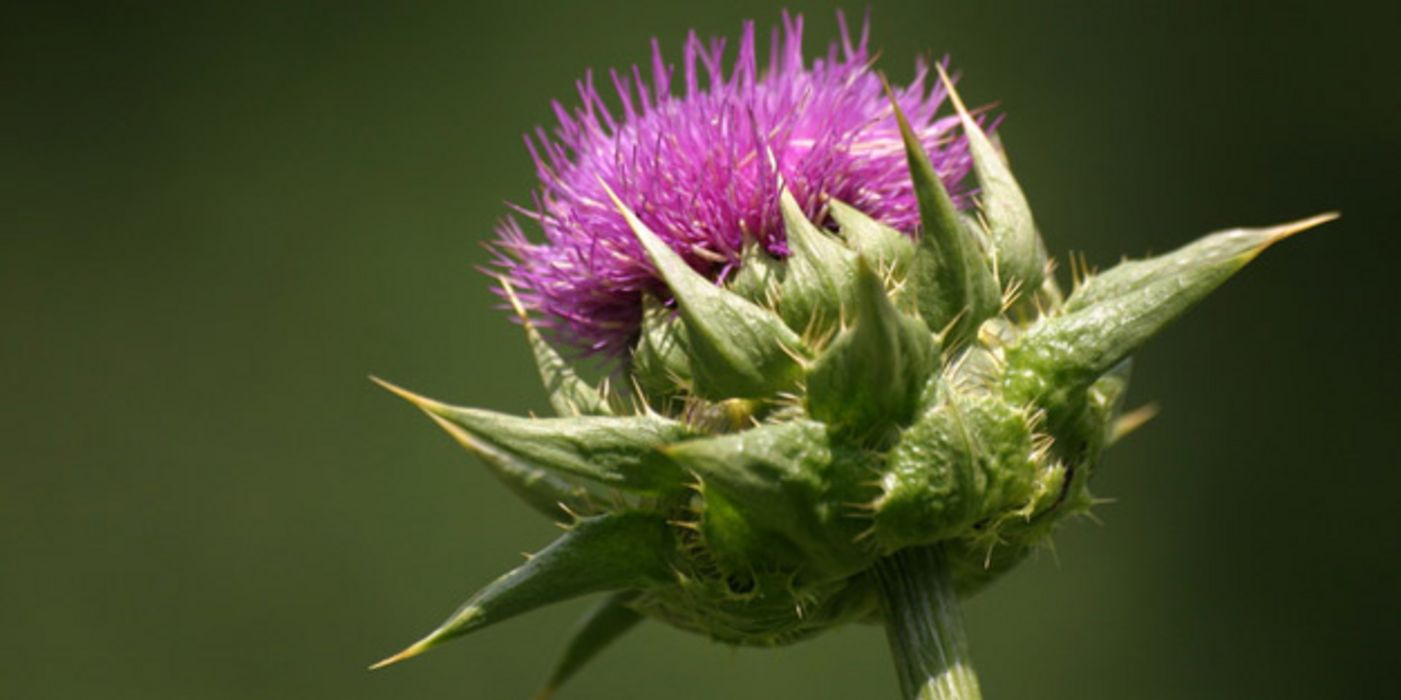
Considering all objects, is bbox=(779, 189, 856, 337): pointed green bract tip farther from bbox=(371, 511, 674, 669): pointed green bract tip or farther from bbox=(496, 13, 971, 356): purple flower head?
bbox=(371, 511, 674, 669): pointed green bract tip

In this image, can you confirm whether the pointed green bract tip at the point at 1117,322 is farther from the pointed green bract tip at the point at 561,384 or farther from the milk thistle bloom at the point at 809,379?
the pointed green bract tip at the point at 561,384

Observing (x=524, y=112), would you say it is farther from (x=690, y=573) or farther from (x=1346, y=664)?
(x=690, y=573)

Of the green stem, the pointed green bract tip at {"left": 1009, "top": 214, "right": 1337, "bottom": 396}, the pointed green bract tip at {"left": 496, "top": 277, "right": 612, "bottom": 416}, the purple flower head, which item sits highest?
the purple flower head

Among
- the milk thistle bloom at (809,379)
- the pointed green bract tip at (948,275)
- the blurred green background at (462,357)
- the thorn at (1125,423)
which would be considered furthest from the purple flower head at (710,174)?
the blurred green background at (462,357)

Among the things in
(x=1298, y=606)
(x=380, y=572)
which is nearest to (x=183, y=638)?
(x=380, y=572)

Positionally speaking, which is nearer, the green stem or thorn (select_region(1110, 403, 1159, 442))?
the green stem

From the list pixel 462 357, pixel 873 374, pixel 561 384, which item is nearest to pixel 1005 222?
pixel 873 374

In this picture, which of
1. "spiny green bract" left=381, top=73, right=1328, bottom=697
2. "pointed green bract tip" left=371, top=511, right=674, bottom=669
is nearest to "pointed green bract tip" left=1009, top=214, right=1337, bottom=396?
Result: "spiny green bract" left=381, top=73, right=1328, bottom=697
